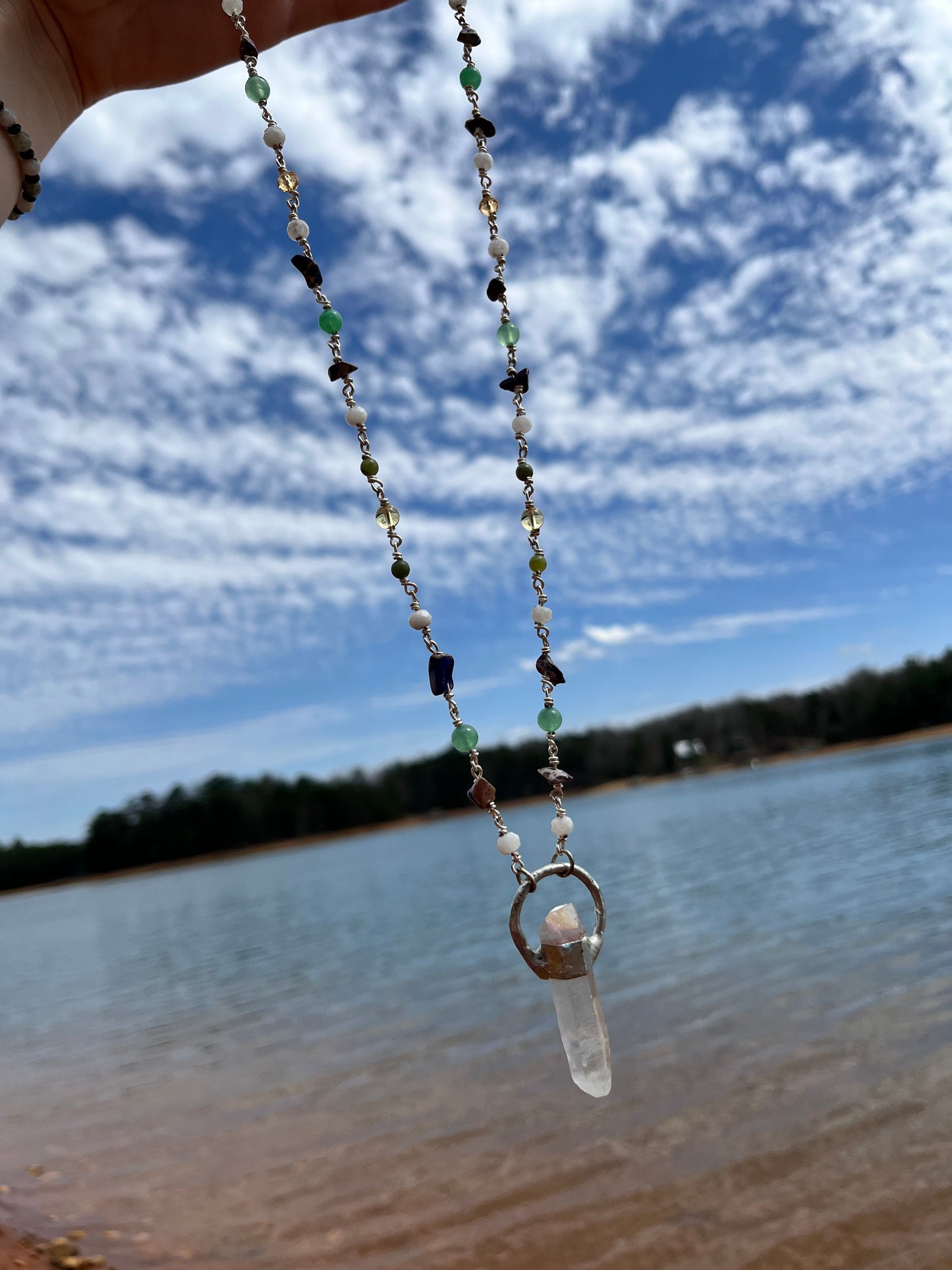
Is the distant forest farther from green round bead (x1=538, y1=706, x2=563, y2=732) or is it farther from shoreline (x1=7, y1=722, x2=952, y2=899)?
green round bead (x1=538, y1=706, x2=563, y2=732)

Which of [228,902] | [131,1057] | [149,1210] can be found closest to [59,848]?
[228,902]

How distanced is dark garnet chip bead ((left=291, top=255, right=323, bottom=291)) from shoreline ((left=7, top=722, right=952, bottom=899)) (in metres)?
71.4

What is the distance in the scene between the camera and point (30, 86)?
175cm

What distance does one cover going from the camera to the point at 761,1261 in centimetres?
365

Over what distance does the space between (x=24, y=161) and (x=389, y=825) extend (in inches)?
3078

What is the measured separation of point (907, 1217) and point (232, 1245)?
3.26m

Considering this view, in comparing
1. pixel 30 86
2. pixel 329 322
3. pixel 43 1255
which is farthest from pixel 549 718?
pixel 43 1255

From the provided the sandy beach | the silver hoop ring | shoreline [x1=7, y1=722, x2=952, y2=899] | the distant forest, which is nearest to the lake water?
the sandy beach

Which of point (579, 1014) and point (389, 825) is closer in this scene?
point (579, 1014)

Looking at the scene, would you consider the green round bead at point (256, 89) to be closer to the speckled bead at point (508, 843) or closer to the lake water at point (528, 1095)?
the speckled bead at point (508, 843)

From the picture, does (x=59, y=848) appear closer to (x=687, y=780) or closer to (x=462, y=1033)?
(x=687, y=780)

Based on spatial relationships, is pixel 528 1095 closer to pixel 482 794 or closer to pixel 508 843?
pixel 508 843

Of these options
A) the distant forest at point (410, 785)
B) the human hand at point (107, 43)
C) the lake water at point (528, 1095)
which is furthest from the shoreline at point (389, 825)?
the human hand at point (107, 43)

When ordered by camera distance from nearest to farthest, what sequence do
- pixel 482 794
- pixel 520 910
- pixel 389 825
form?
pixel 520 910 < pixel 482 794 < pixel 389 825
